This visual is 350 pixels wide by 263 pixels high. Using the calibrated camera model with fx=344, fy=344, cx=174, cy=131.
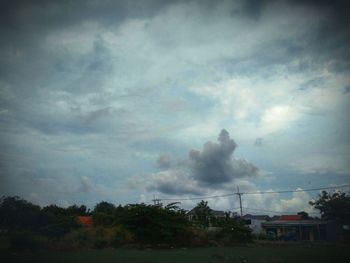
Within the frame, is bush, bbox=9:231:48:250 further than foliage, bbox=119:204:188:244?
No

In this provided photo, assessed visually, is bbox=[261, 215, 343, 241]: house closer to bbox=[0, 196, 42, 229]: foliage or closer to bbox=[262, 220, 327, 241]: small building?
bbox=[262, 220, 327, 241]: small building

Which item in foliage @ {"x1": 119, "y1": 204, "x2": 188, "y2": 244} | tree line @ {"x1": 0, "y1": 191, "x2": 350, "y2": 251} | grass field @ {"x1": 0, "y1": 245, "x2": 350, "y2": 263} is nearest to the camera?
grass field @ {"x1": 0, "y1": 245, "x2": 350, "y2": 263}

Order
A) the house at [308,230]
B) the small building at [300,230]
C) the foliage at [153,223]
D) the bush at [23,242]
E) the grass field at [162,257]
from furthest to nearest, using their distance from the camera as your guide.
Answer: the small building at [300,230] < the house at [308,230] < the foliage at [153,223] < the bush at [23,242] < the grass field at [162,257]

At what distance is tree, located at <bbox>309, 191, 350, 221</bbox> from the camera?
48.6m

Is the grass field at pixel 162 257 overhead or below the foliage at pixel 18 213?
below

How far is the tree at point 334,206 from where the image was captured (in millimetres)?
48594

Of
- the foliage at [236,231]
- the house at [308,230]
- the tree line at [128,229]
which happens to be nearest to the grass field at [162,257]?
the tree line at [128,229]

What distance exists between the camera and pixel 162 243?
2930cm

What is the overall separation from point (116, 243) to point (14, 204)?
54.9ft

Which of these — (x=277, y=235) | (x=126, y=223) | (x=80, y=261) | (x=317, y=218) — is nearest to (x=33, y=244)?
(x=80, y=261)

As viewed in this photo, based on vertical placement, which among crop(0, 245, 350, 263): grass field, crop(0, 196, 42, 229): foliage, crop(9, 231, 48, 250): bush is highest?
crop(0, 196, 42, 229): foliage

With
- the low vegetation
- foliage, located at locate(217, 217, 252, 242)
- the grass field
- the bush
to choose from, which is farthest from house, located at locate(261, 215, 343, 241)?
the bush

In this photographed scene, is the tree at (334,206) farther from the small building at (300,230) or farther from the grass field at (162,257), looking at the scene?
the grass field at (162,257)

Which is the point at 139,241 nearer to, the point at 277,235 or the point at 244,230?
the point at 244,230
